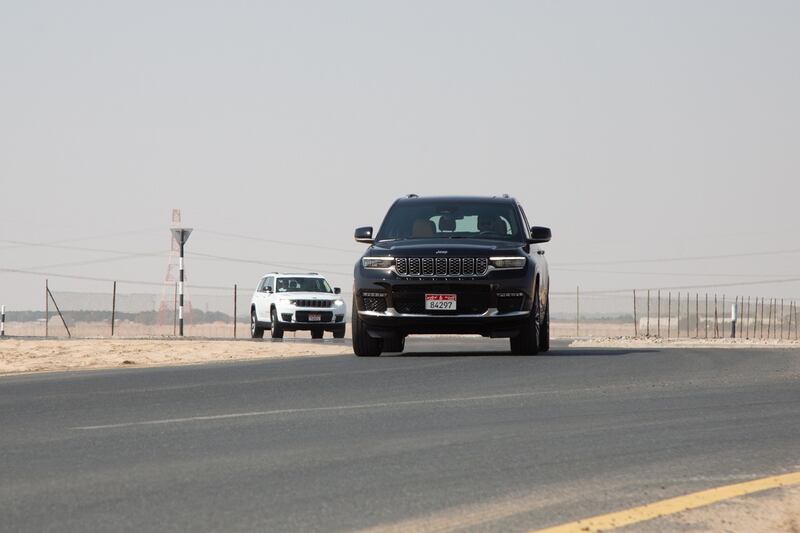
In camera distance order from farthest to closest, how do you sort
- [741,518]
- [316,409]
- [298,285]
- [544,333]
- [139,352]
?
[298,285], [139,352], [544,333], [316,409], [741,518]

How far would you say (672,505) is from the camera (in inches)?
289

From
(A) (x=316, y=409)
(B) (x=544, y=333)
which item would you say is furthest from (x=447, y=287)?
(A) (x=316, y=409)

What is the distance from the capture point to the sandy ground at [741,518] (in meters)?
6.76

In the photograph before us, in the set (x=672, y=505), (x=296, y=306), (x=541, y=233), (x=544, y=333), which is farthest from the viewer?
(x=296, y=306)

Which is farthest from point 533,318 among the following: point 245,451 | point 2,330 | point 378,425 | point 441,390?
point 2,330

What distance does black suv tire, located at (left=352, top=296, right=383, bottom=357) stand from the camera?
1947 cm

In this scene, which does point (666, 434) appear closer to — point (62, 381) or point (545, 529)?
point (545, 529)

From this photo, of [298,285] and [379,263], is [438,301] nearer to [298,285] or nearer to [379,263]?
[379,263]

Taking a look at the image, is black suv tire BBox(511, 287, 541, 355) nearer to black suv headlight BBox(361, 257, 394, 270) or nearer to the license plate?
the license plate

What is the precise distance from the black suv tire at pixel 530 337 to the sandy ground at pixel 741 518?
1185 cm

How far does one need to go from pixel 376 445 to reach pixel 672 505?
2.91 meters

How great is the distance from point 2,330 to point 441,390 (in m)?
34.3

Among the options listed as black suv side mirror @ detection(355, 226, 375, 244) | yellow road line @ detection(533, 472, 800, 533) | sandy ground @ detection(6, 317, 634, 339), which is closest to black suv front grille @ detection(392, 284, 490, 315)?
black suv side mirror @ detection(355, 226, 375, 244)

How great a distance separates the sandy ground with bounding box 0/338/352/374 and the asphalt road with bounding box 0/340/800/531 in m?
6.41
